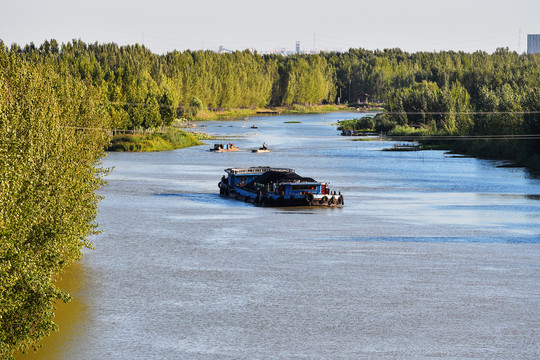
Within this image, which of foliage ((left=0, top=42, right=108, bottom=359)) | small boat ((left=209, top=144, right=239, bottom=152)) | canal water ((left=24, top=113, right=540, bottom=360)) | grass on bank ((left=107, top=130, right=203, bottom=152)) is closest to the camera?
foliage ((left=0, top=42, right=108, bottom=359))

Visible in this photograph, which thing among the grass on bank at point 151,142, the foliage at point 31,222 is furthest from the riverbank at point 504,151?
the foliage at point 31,222

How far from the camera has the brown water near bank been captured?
27.1 meters

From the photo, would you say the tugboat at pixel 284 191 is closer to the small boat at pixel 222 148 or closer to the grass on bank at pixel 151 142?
the small boat at pixel 222 148

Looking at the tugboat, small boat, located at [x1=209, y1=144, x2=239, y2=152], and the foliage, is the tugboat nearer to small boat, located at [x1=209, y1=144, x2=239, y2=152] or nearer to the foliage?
the foliage

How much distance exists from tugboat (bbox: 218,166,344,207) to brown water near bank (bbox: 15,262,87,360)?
97.5 ft

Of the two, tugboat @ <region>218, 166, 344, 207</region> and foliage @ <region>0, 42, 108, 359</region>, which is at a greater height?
foliage @ <region>0, 42, 108, 359</region>

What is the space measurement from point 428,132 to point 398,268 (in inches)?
4494

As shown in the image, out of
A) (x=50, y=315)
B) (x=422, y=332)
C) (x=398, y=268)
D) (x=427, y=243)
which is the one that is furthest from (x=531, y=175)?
(x=50, y=315)

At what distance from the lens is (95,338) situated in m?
29.0

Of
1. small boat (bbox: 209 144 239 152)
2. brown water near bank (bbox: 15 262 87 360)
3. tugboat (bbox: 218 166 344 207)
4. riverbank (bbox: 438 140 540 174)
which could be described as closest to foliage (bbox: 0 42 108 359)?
brown water near bank (bbox: 15 262 87 360)

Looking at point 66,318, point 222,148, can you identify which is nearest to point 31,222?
point 66,318

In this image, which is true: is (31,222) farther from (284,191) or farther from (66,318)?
(284,191)

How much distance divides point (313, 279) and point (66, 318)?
12.1m

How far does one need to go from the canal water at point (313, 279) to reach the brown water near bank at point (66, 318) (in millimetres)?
184
